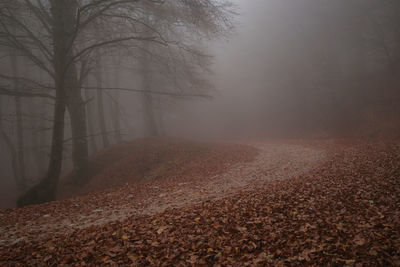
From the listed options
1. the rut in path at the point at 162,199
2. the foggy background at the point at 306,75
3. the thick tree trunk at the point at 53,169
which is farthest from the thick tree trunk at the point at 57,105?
the foggy background at the point at 306,75

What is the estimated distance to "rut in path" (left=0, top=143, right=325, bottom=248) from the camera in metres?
4.19

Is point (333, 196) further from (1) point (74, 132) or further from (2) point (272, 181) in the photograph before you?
(1) point (74, 132)

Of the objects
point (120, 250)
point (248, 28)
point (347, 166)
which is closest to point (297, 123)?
point (248, 28)

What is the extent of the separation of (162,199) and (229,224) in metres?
2.57

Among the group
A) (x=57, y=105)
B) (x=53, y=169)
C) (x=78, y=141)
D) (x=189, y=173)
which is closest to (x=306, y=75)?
(x=189, y=173)

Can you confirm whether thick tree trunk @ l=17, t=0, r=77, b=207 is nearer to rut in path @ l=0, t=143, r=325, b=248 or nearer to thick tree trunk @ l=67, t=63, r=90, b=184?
rut in path @ l=0, t=143, r=325, b=248

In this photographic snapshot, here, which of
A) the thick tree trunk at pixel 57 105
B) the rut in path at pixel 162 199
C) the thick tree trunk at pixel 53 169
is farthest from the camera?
the thick tree trunk at pixel 53 169

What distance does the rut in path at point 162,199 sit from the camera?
4.19m

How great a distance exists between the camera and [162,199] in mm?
5543

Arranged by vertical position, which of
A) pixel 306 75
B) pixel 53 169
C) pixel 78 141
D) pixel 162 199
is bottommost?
pixel 162 199

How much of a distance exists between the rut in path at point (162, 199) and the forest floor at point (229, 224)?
0.09 ft

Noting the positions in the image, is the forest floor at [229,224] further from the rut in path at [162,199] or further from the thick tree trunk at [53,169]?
the thick tree trunk at [53,169]

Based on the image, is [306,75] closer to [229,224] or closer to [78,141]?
[78,141]

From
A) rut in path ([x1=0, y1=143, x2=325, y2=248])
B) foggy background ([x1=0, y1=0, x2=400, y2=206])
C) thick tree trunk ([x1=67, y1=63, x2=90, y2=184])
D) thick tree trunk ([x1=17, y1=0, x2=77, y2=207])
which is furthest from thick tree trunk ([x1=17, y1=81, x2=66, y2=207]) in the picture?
foggy background ([x1=0, y1=0, x2=400, y2=206])
